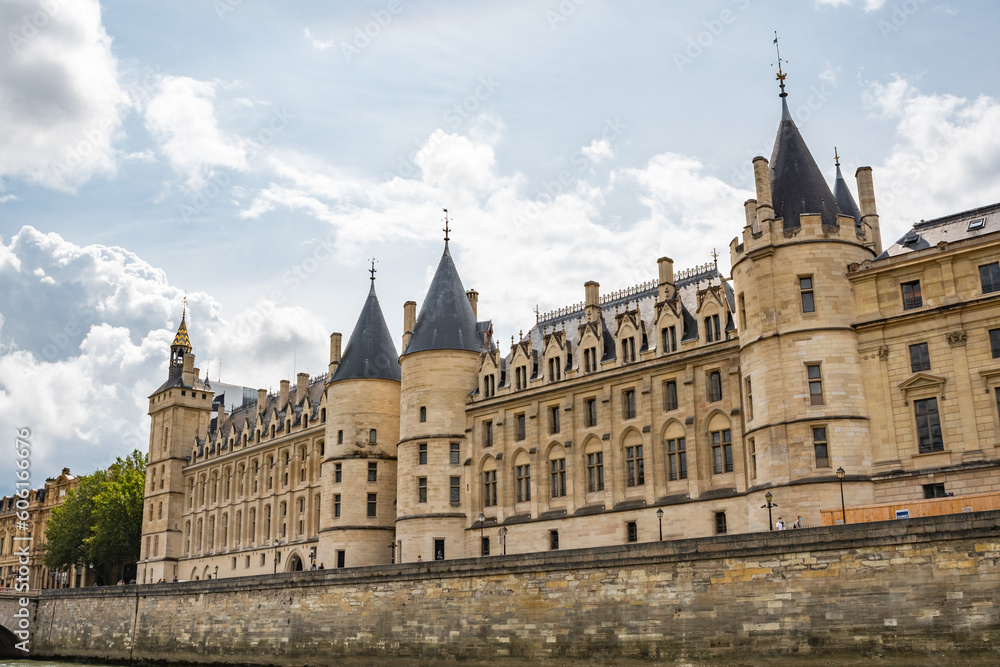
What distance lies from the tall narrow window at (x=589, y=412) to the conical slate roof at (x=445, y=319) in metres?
9.42

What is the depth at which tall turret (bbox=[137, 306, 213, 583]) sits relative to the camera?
8769 cm

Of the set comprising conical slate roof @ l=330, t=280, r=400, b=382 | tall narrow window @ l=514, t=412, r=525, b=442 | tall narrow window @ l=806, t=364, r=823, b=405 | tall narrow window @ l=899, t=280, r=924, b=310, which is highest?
conical slate roof @ l=330, t=280, r=400, b=382

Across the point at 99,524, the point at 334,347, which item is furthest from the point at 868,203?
the point at 99,524

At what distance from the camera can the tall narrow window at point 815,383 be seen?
39500 mm

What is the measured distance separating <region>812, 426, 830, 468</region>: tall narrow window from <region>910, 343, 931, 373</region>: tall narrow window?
13.6 feet

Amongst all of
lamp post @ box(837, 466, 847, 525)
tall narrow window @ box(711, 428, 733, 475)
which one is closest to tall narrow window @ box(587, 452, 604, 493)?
tall narrow window @ box(711, 428, 733, 475)

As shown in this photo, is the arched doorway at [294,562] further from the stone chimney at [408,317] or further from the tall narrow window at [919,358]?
the tall narrow window at [919,358]

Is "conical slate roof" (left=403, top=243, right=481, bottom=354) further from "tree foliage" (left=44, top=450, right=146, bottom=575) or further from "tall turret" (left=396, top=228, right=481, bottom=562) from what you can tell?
"tree foliage" (left=44, top=450, right=146, bottom=575)

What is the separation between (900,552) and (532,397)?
28.0 meters

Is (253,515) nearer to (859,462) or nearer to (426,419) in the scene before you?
(426,419)

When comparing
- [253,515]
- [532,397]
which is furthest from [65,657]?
[532,397]

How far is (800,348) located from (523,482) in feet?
63.7

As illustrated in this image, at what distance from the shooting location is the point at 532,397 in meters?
55.0

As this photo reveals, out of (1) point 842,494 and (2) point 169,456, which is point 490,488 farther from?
(2) point 169,456
